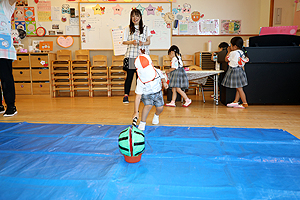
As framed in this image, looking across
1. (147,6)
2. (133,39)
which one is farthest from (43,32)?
(133,39)

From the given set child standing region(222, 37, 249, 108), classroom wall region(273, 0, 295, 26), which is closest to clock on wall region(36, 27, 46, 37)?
child standing region(222, 37, 249, 108)

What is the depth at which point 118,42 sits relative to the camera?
526 centimetres

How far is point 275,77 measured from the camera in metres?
3.52

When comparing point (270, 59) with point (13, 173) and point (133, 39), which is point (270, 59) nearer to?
point (133, 39)

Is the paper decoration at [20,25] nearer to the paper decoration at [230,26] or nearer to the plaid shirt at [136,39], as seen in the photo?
the plaid shirt at [136,39]

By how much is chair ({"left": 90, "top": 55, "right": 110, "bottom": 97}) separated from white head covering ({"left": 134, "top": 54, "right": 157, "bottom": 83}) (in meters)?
3.21

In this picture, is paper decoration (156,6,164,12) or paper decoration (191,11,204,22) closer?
paper decoration (156,6,164,12)

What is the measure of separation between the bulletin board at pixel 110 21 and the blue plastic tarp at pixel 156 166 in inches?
145

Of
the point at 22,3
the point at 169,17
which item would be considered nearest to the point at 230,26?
the point at 169,17

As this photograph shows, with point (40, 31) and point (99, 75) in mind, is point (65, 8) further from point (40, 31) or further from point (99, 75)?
point (99, 75)

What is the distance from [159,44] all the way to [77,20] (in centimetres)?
200

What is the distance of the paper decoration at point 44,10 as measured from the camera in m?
5.21

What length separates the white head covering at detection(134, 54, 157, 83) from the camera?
76.7 inches

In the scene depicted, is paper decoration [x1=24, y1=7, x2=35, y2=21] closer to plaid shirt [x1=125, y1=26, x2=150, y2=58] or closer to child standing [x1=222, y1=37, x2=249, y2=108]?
plaid shirt [x1=125, y1=26, x2=150, y2=58]
